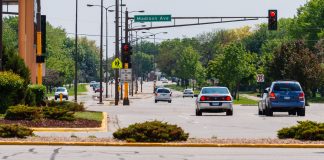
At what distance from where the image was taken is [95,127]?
31.1m

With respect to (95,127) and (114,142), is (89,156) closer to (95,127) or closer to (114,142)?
(114,142)

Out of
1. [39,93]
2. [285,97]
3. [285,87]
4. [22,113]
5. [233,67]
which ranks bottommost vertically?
[22,113]

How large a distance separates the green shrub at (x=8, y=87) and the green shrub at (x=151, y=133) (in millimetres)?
12896

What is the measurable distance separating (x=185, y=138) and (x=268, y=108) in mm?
23744

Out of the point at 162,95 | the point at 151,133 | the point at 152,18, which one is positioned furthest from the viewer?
the point at 162,95

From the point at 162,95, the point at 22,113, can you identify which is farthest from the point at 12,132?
the point at 162,95

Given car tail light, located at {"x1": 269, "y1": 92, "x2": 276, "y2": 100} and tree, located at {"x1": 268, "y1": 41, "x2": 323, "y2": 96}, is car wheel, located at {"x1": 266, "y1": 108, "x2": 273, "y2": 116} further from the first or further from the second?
tree, located at {"x1": 268, "y1": 41, "x2": 323, "y2": 96}

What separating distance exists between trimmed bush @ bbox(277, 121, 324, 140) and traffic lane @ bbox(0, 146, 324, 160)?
82.0 inches

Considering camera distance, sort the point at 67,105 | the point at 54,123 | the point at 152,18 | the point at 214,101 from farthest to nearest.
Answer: the point at 152,18
the point at 214,101
the point at 67,105
the point at 54,123

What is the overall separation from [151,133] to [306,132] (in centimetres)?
390

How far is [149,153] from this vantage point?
2053 cm

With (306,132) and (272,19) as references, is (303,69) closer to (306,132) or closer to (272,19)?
(272,19)

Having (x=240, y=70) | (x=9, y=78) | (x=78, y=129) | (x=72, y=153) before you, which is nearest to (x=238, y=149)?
(x=72, y=153)

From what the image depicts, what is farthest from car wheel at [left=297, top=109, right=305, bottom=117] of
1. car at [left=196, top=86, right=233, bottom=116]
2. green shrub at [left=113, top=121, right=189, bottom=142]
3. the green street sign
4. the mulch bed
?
green shrub at [left=113, top=121, right=189, bottom=142]
